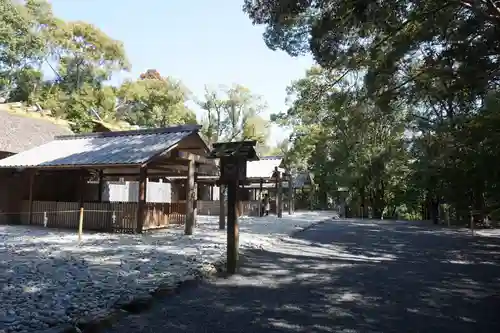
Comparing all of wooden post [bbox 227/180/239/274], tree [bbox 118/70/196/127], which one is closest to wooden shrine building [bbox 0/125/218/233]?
wooden post [bbox 227/180/239/274]

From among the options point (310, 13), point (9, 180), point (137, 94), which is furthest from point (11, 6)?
point (310, 13)

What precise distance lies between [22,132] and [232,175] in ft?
53.2

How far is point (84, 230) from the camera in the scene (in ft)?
44.4

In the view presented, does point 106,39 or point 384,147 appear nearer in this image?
point 384,147

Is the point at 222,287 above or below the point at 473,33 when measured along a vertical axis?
below

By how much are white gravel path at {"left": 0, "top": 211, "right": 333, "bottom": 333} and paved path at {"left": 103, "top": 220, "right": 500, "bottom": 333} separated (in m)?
0.71

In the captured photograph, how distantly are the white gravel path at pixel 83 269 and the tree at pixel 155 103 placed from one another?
25.6 meters

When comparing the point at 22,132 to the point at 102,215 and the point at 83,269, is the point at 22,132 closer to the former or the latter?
the point at 102,215

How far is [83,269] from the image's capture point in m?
6.95

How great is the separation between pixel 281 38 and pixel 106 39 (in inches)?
1259

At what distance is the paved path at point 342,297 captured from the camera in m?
4.48

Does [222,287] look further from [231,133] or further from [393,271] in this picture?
[231,133]

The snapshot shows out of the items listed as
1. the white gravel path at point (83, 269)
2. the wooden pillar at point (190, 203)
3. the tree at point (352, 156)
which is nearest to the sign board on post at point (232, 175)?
the white gravel path at point (83, 269)

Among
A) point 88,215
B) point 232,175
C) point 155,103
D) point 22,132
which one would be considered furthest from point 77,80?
point 232,175
